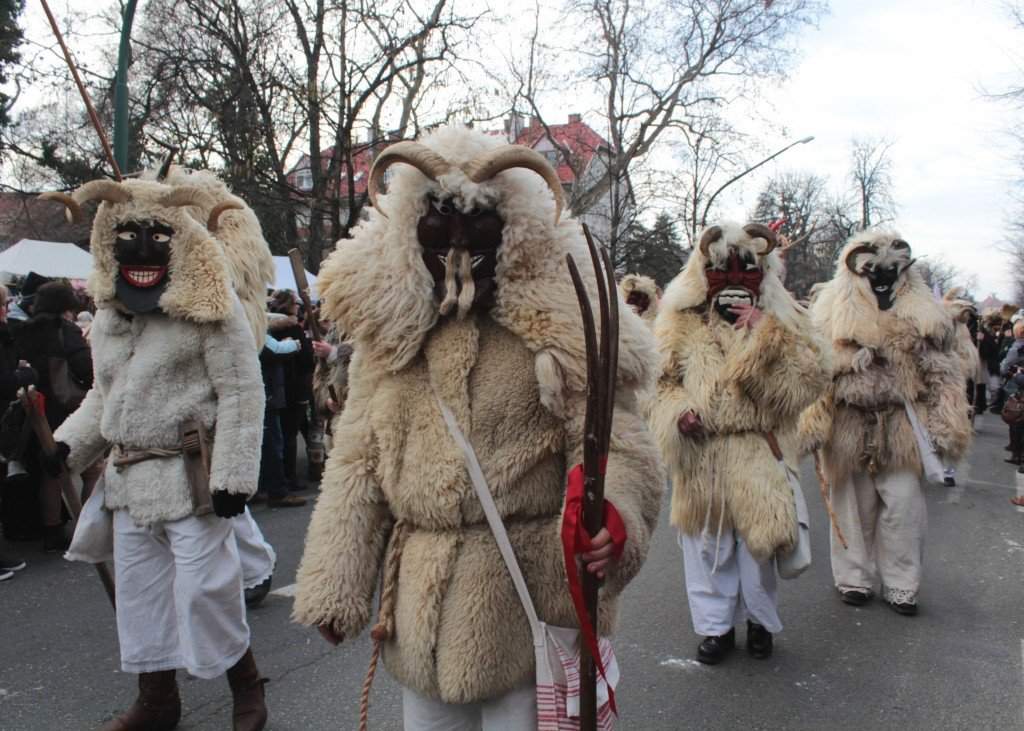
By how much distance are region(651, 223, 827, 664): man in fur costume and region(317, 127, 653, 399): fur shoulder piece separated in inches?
78.2

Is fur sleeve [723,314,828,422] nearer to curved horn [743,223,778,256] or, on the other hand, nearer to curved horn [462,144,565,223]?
curved horn [743,223,778,256]

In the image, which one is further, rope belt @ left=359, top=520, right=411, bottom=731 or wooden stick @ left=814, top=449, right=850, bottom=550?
wooden stick @ left=814, top=449, right=850, bottom=550

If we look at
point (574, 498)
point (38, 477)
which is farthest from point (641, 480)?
point (38, 477)

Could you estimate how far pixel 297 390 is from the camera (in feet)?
28.9

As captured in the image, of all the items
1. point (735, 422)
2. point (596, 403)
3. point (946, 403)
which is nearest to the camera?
point (596, 403)

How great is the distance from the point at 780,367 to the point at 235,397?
2509 mm

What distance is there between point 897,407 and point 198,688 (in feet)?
13.8

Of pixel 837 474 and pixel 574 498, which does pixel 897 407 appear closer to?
pixel 837 474

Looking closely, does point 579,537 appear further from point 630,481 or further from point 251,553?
point 251,553

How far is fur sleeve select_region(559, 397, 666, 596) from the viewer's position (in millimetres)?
2025

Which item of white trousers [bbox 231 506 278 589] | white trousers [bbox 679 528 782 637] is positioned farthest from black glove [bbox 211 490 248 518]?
white trousers [bbox 679 528 782 637]

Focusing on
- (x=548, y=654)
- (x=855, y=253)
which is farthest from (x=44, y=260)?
(x=548, y=654)

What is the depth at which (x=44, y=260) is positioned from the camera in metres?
14.4

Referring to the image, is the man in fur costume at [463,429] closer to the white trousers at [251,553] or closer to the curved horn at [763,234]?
the curved horn at [763,234]
